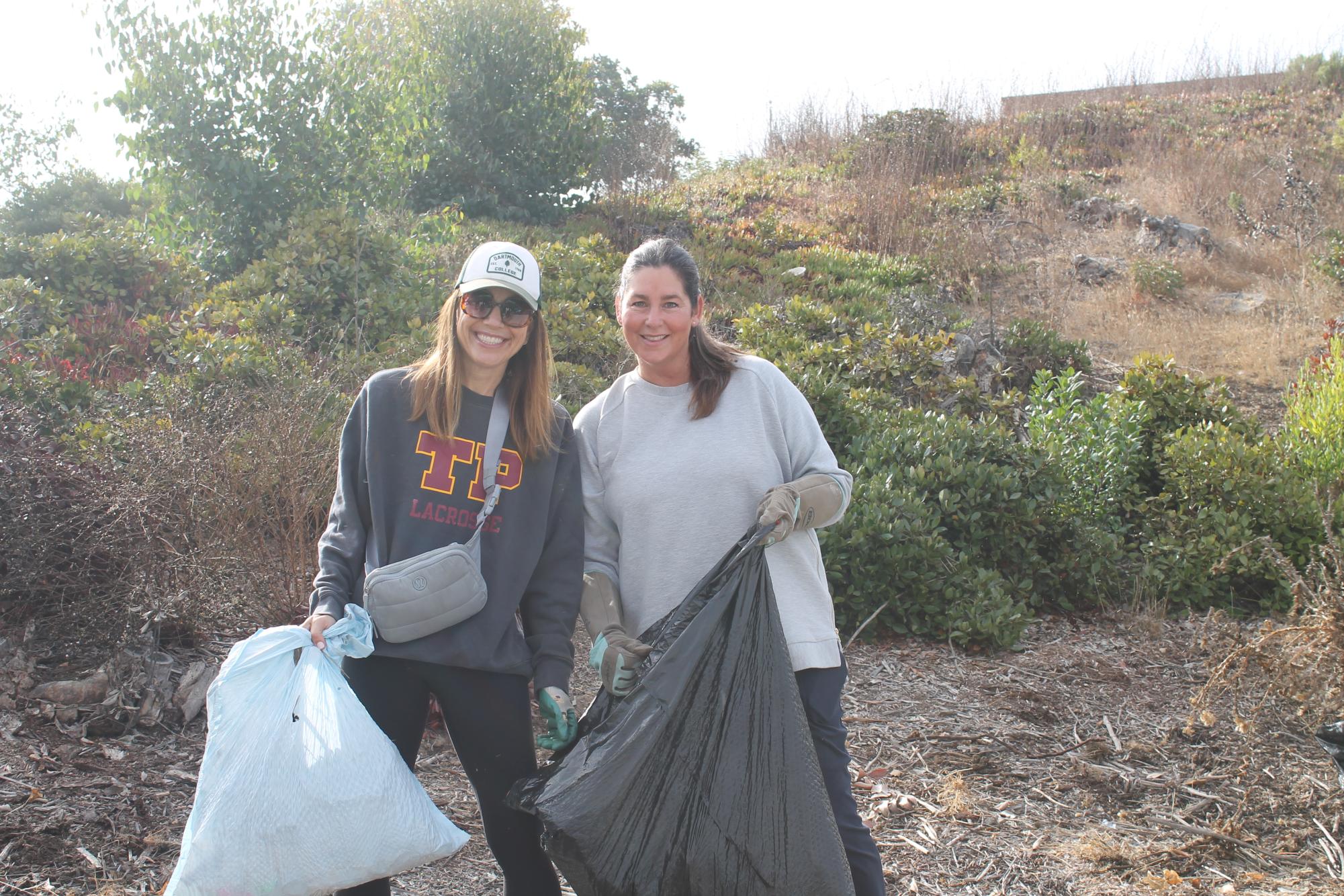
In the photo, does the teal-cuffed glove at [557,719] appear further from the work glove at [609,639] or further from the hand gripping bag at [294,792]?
the hand gripping bag at [294,792]

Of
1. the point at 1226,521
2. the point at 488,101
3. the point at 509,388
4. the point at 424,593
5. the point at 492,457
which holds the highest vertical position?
the point at 488,101

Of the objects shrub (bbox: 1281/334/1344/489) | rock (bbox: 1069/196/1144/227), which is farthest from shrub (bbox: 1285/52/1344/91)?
shrub (bbox: 1281/334/1344/489)

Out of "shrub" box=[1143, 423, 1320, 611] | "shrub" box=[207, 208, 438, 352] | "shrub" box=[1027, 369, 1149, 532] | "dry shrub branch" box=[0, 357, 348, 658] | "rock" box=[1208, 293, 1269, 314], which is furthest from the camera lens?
"rock" box=[1208, 293, 1269, 314]

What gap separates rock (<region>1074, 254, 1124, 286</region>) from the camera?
1127 cm

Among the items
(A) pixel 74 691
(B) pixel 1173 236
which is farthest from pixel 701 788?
(B) pixel 1173 236

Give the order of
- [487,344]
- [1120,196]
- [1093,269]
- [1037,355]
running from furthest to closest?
1. [1120,196]
2. [1093,269]
3. [1037,355]
4. [487,344]

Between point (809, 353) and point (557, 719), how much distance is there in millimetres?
4603

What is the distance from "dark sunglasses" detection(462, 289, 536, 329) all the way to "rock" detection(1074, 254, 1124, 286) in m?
10.5

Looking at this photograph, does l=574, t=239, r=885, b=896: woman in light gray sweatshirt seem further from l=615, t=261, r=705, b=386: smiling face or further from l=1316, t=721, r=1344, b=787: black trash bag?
l=1316, t=721, r=1344, b=787: black trash bag

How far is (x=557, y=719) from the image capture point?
6.59ft

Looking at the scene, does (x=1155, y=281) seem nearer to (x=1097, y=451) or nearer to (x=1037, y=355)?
(x=1037, y=355)

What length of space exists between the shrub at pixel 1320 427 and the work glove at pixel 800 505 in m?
3.83

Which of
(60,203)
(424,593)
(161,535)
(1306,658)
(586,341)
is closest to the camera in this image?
(424,593)

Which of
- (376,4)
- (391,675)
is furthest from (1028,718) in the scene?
(376,4)
